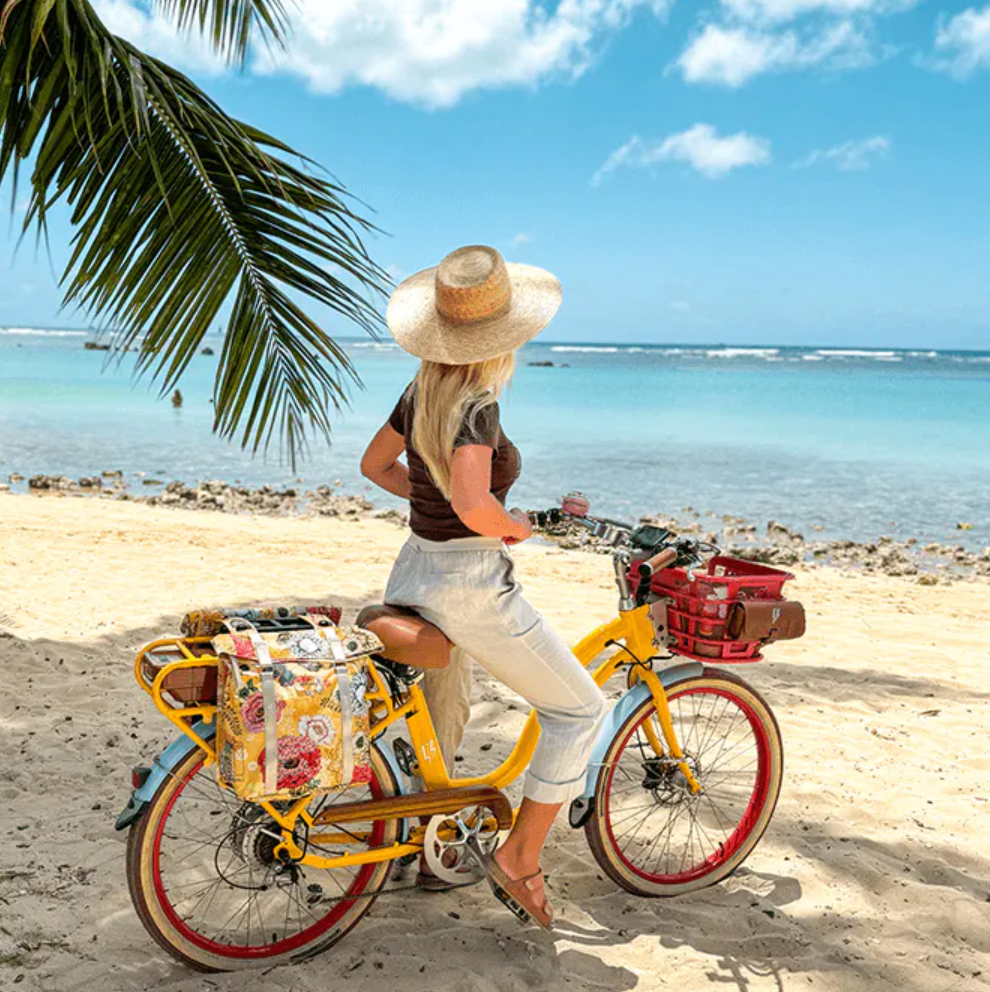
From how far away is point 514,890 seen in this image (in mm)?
3402

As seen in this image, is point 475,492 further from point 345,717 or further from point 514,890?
point 514,890

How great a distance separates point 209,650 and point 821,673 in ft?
16.5

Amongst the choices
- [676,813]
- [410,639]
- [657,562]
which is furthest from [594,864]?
[410,639]

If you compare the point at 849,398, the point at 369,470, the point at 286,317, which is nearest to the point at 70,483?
the point at 286,317

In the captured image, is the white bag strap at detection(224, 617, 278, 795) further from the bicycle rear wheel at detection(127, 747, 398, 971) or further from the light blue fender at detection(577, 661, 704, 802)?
the light blue fender at detection(577, 661, 704, 802)

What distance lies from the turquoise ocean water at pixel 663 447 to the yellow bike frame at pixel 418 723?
2602mm

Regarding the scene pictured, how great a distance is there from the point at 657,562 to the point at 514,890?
3.79ft

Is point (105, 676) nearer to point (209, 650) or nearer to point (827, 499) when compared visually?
point (209, 650)

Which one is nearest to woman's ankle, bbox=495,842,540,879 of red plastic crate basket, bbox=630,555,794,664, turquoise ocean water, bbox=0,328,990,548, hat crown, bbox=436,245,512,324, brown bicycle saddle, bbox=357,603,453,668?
brown bicycle saddle, bbox=357,603,453,668

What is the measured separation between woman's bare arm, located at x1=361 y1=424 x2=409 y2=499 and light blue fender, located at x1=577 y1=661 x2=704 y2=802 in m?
1.03

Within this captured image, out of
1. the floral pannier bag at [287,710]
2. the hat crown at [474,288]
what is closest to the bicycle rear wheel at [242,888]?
the floral pannier bag at [287,710]

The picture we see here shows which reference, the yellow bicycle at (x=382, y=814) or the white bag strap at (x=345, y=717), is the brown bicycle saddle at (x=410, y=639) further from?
the white bag strap at (x=345, y=717)

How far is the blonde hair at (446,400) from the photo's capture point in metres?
3.02

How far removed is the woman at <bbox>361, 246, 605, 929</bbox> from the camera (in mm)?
3018
